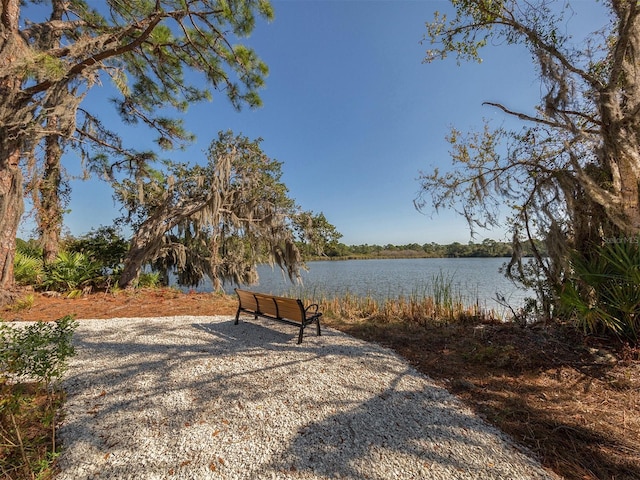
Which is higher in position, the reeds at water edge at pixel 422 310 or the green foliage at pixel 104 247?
the green foliage at pixel 104 247

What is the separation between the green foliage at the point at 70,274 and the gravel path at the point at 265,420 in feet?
15.2

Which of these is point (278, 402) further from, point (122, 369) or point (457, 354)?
point (457, 354)

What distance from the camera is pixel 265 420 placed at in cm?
225

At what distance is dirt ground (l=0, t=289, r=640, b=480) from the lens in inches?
A: 78.6

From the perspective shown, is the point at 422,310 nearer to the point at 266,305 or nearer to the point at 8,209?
the point at 266,305

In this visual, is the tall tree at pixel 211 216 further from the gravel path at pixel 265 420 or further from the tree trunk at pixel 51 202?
the gravel path at pixel 265 420

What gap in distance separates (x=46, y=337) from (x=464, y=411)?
3.53 m

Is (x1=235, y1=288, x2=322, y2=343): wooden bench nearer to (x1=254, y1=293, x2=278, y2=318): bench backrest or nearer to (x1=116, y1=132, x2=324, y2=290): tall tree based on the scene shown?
(x1=254, y1=293, x2=278, y2=318): bench backrest

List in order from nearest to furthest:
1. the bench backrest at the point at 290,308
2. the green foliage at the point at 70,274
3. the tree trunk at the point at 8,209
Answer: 1. the bench backrest at the point at 290,308
2. the tree trunk at the point at 8,209
3. the green foliage at the point at 70,274

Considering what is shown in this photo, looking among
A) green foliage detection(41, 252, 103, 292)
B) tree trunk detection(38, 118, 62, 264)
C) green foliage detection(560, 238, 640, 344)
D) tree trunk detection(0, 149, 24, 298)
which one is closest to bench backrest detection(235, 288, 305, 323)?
green foliage detection(560, 238, 640, 344)

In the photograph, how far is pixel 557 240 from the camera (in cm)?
399

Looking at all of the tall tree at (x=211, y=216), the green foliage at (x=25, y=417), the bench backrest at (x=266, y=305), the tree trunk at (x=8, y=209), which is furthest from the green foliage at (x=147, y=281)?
the green foliage at (x=25, y=417)

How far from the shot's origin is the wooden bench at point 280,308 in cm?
414

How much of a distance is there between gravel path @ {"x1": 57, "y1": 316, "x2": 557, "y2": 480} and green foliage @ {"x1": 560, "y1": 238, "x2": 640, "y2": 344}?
2.20m
